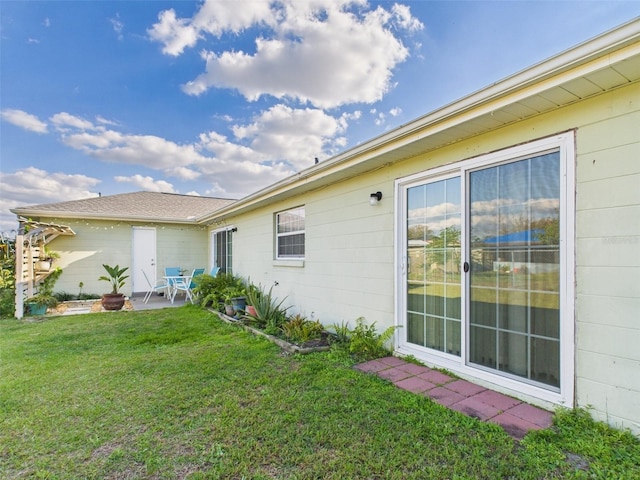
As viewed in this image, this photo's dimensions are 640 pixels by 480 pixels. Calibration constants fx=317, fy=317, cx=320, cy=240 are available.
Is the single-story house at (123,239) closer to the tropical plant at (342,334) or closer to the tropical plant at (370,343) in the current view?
the tropical plant at (342,334)

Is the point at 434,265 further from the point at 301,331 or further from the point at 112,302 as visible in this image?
the point at 112,302

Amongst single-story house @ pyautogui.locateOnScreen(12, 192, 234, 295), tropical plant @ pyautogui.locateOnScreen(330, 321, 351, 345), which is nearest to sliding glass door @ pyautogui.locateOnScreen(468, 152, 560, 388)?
tropical plant @ pyautogui.locateOnScreen(330, 321, 351, 345)

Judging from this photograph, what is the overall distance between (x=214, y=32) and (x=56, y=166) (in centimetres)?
773

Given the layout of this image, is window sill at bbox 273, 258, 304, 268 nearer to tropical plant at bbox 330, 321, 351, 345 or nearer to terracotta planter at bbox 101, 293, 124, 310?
tropical plant at bbox 330, 321, 351, 345

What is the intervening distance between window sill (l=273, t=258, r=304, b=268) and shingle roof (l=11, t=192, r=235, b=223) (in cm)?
291

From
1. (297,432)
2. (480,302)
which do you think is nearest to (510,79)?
(480,302)

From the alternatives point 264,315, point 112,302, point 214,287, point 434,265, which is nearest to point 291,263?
point 264,315

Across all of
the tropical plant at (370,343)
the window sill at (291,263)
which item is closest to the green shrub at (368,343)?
the tropical plant at (370,343)

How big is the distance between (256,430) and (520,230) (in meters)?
2.66

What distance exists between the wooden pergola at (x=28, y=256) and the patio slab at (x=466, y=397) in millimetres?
7790

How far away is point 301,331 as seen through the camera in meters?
4.59

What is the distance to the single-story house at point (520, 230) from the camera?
2129 millimetres

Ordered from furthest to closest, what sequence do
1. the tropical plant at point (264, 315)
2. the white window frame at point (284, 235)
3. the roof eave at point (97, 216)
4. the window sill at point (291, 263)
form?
the roof eave at point (97, 216), the white window frame at point (284, 235), the window sill at point (291, 263), the tropical plant at point (264, 315)

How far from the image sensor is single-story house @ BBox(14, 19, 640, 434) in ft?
6.98
